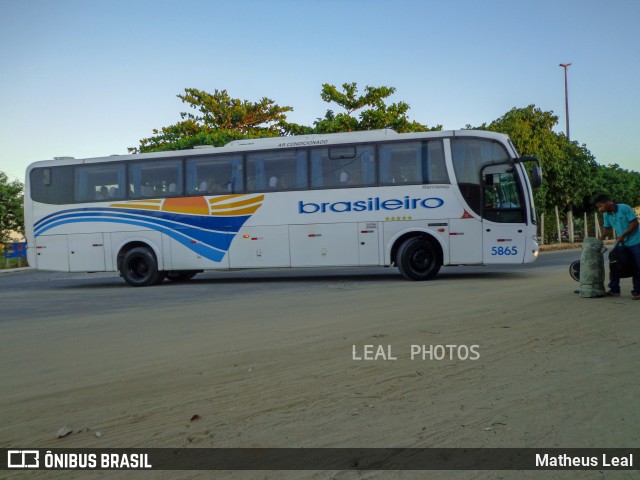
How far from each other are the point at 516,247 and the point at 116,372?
11.0 metres

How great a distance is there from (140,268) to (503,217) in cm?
948

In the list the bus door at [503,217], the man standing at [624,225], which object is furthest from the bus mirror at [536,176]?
the man standing at [624,225]

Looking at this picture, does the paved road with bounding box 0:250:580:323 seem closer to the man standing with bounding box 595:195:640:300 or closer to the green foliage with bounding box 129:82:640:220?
the man standing with bounding box 595:195:640:300

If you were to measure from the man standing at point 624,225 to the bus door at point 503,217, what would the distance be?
15.1 ft

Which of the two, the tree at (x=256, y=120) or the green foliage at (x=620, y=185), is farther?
the green foliage at (x=620, y=185)

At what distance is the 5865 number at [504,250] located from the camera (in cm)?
1460

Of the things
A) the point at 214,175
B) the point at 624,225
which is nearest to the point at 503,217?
the point at 624,225

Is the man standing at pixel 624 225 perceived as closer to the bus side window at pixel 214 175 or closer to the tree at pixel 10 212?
the bus side window at pixel 214 175

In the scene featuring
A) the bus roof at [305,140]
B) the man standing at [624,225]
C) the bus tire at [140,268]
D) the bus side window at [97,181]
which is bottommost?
the bus tire at [140,268]

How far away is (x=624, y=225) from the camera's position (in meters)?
9.78

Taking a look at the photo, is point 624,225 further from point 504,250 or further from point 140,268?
point 140,268

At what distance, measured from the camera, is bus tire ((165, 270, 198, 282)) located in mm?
18359

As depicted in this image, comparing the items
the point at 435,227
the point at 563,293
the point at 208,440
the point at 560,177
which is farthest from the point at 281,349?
the point at 560,177
